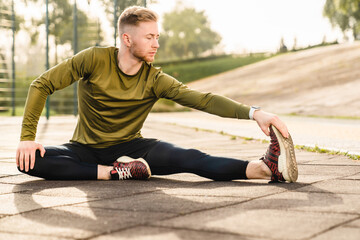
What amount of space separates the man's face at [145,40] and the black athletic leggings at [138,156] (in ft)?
2.03

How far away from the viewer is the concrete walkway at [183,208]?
2.30 metres

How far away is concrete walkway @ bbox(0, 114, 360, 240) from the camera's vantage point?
90.7 inches

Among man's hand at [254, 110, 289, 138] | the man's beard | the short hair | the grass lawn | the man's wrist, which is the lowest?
the grass lawn

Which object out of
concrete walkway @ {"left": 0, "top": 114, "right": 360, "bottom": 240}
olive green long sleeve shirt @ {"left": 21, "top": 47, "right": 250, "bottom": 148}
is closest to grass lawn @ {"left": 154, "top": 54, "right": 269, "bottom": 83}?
olive green long sleeve shirt @ {"left": 21, "top": 47, "right": 250, "bottom": 148}

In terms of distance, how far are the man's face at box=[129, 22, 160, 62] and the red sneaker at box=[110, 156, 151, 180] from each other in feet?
2.25

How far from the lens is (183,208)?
2.83 meters

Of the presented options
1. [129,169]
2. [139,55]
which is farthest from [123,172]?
[139,55]

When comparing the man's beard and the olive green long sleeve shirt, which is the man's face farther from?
the olive green long sleeve shirt

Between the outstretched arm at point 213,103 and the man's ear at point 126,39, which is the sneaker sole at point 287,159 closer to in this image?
the outstretched arm at point 213,103

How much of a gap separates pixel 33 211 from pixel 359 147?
13.7 feet

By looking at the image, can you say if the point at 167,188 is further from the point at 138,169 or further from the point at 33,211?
the point at 33,211

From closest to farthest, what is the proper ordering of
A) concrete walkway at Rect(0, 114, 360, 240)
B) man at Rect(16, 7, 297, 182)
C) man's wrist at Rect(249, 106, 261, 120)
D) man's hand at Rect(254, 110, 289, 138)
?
concrete walkway at Rect(0, 114, 360, 240) → man's hand at Rect(254, 110, 289, 138) → man's wrist at Rect(249, 106, 261, 120) → man at Rect(16, 7, 297, 182)

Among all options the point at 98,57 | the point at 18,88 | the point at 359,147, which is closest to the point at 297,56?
the point at 18,88

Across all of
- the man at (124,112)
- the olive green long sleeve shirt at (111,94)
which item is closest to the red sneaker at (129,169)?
the man at (124,112)
